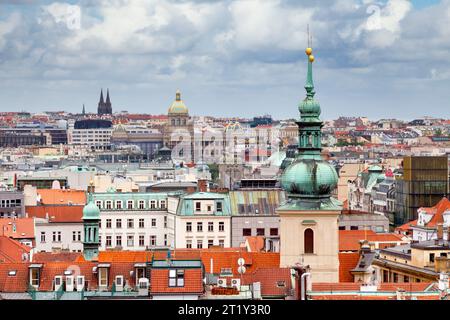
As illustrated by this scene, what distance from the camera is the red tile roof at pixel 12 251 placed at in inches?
1053

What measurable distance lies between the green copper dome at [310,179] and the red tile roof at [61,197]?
23849 mm

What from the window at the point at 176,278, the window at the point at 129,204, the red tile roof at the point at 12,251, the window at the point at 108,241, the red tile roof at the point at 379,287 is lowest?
the window at the point at 108,241

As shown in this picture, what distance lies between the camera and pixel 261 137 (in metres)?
136

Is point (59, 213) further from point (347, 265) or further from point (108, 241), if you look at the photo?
point (347, 265)

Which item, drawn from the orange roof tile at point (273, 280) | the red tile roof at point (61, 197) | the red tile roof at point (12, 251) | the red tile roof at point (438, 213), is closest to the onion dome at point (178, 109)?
the red tile roof at point (61, 197)

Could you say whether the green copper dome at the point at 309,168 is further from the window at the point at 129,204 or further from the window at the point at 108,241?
the window at the point at 129,204

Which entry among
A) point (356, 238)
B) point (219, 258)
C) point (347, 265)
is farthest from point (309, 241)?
point (356, 238)

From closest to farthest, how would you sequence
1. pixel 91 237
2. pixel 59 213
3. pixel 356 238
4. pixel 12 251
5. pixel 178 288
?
pixel 178 288
pixel 91 237
pixel 12 251
pixel 356 238
pixel 59 213

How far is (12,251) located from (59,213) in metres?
13.2

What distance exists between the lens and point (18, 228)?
38000 mm

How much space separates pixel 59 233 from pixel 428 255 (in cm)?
1710

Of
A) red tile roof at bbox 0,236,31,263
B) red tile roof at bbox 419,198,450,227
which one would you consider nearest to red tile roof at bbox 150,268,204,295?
red tile roof at bbox 0,236,31,263

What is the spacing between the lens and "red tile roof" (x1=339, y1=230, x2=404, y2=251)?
99.3ft

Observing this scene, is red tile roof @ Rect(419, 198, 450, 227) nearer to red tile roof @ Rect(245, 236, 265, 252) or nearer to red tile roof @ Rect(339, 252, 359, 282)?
red tile roof @ Rect(245, 236, 265, 252)
